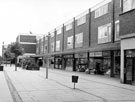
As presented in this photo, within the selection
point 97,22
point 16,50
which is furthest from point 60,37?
point 97,22

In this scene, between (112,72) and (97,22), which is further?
(97,22)

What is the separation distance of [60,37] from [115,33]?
25.7m

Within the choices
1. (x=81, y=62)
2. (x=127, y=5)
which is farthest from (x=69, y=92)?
(x=81, y=62)

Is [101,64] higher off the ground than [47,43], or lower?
lower

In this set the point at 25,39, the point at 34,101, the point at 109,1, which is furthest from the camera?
the point at 25,39

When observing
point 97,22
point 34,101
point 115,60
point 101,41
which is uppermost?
point 97,22

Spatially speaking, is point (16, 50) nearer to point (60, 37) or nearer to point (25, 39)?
point (60, 37)

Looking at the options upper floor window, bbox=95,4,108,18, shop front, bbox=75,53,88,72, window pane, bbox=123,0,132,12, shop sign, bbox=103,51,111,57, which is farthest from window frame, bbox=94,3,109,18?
window pane, bbox=123,0,132,12

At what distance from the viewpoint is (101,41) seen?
33344mm

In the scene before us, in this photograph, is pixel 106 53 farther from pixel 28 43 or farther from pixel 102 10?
pixel 28 43

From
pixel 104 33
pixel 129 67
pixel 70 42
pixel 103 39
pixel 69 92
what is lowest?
pixel 69 92

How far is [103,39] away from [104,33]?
2.68 feet

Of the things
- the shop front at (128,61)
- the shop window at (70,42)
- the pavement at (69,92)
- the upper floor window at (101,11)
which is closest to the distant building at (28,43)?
the shop window at (70,42)

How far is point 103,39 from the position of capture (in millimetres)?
32688
